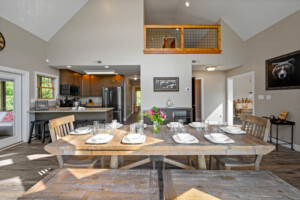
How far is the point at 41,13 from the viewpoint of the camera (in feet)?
12.0

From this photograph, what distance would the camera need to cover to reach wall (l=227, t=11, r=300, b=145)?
3137mm

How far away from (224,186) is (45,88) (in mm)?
5408

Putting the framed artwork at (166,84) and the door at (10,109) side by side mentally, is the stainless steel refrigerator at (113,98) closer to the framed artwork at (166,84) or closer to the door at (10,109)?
the framed artwork at (166,84)

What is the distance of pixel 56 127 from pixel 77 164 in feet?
1.85

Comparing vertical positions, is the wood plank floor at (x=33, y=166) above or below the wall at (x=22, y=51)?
below

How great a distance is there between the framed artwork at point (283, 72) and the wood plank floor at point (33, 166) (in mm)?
1503

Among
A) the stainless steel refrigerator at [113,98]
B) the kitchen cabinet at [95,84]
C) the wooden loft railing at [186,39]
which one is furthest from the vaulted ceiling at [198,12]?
the stainless steel refrigerator at [113,98]

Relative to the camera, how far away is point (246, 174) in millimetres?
1187

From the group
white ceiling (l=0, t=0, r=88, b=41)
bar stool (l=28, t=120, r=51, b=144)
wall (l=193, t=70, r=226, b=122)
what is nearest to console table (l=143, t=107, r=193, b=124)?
wall (l=193, t=70, r=226, b=122)

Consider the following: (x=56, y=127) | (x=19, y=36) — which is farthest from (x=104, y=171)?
(x=19, y=36)

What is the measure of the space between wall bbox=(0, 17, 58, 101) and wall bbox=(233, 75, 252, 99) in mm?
10363

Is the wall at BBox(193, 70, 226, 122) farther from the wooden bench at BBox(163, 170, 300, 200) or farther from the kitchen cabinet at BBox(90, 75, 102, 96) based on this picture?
the wooden bench at BBox(163, 170, 300, 200)

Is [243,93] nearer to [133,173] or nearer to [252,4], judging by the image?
[252,4]

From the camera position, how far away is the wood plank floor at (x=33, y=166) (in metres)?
1.93
